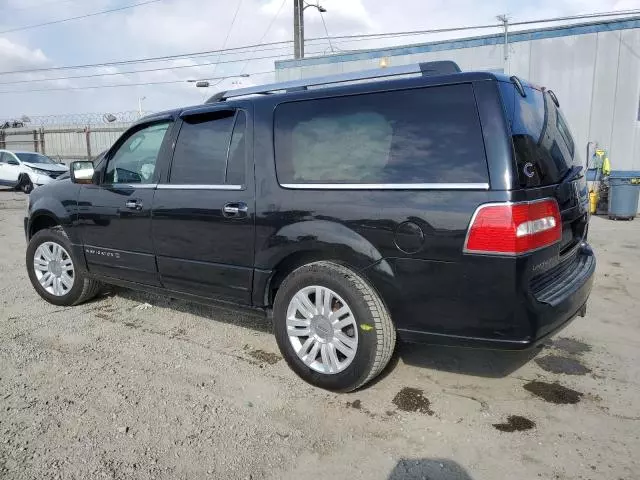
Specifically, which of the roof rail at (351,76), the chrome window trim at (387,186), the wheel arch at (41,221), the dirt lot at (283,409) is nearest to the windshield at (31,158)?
the wheel arch at (41,221)

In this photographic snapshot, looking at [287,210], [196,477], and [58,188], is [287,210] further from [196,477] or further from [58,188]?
[58,188]

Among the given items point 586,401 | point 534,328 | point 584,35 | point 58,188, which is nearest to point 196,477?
point 534,328

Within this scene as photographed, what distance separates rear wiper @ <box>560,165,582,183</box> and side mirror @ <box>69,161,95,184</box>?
377 cm

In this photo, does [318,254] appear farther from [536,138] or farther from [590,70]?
[590,70]

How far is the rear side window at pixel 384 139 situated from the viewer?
2660mm

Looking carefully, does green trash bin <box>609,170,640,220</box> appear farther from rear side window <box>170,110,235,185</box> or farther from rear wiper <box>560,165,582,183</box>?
rear side window <box>170,110,235,185</box>

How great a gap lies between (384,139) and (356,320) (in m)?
1.07

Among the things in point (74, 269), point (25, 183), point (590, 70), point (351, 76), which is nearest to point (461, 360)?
point (351, 76)

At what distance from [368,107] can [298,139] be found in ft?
1.76

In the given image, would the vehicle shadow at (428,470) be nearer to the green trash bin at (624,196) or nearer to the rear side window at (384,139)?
the rear side window at (384,139)

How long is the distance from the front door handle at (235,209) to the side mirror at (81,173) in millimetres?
1712

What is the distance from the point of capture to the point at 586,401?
306cm

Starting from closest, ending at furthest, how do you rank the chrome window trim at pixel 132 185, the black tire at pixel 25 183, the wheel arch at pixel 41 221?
the chrome window trim at pixel 132 185 → the wheel arch at pixel 41 221 → the black tire at pixel 25 183

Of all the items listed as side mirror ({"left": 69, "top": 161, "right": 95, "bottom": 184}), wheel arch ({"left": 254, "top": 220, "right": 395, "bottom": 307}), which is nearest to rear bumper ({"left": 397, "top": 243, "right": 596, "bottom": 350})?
wheel arch ({"left": 254, "top": 220, "right": 395, "bottom": 307})
